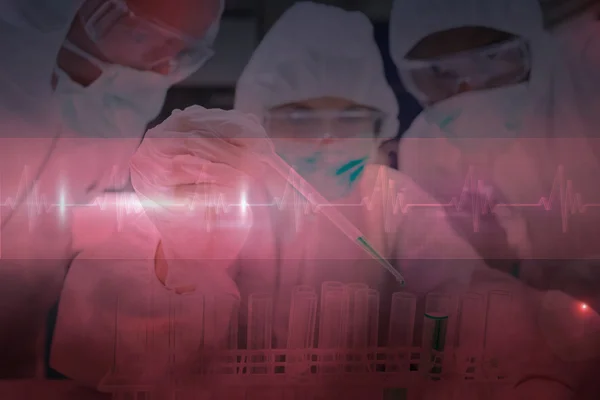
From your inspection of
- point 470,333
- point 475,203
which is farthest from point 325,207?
point 470,333

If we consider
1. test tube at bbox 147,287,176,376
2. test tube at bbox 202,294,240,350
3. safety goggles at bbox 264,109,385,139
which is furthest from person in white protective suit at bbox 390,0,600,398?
test tube at bbox 147,287,176,376

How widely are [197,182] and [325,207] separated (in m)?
0.36

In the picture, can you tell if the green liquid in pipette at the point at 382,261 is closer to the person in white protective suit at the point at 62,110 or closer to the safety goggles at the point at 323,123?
the safety goggles at the point at 323,123

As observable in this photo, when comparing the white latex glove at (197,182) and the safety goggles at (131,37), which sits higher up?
the safety goggles at (131,37)

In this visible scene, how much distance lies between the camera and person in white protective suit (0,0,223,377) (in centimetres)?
127

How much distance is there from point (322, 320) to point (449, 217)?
46 cm

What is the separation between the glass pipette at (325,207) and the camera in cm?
127

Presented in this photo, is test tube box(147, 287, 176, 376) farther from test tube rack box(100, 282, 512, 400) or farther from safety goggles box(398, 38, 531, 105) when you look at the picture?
safety goggles box(398, 38, 531, 105)

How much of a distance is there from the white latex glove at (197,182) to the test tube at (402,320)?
470 millimetres

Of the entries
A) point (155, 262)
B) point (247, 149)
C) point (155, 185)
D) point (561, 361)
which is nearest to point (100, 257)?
point (155, 262)

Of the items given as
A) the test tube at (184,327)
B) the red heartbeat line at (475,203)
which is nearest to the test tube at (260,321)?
the test tube at (184,327)

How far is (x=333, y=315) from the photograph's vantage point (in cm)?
127

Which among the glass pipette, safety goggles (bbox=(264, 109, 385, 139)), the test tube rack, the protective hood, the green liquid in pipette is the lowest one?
the test tube rack

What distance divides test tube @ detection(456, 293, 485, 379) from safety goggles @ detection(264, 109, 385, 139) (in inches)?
21.5
